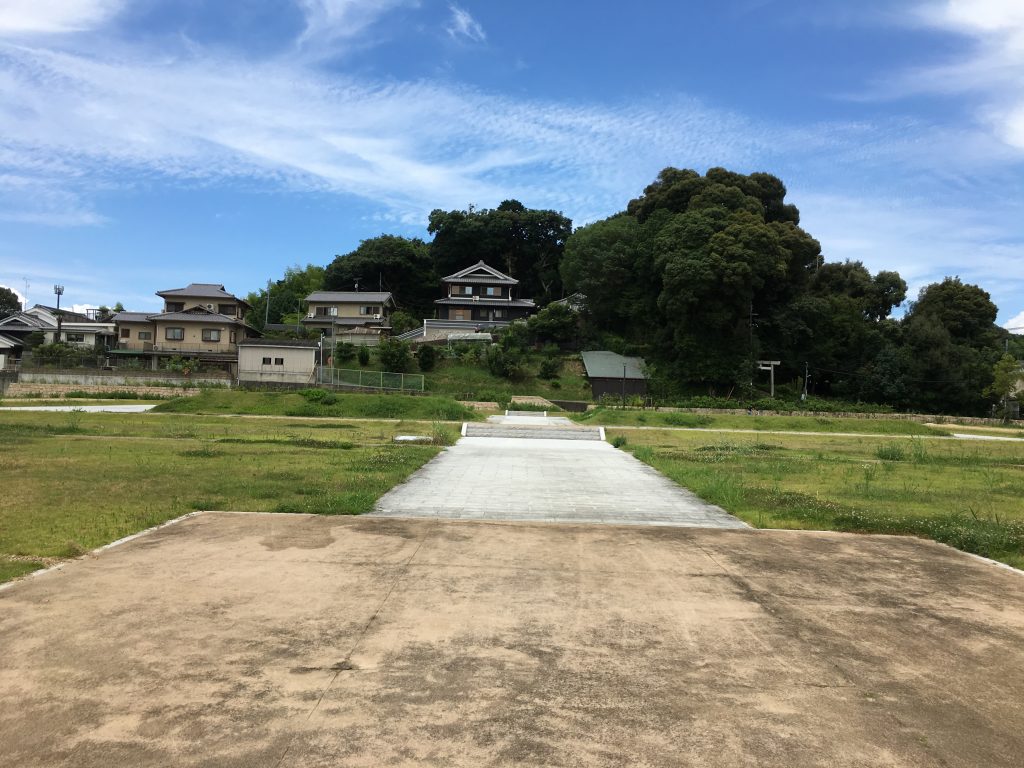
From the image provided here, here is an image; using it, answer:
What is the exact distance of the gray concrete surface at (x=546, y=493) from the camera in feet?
27.0

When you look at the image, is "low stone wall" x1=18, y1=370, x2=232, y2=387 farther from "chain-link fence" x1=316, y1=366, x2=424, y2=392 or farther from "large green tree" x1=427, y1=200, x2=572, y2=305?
"large green tree" x1=427, y1=200, x2=572, y2=305

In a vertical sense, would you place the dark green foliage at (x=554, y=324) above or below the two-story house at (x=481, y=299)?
below

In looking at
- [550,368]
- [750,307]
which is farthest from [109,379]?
[750,307]

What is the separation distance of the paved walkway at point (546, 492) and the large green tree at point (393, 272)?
4641cm

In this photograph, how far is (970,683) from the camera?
11.5ft

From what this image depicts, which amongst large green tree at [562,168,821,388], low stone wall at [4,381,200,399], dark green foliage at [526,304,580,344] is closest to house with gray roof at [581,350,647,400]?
large green tree at [562,168,821,388]

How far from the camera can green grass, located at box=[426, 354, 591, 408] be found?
40.2 meters

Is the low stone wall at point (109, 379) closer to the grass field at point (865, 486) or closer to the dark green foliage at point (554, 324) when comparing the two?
the dark green foliage at point (554, 324)

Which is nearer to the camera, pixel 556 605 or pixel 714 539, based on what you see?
pixel 556 605

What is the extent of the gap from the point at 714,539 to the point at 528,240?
59712mm

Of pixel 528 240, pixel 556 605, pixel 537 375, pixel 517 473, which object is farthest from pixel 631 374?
pixel 556 605

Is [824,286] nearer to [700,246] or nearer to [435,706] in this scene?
[700,246]

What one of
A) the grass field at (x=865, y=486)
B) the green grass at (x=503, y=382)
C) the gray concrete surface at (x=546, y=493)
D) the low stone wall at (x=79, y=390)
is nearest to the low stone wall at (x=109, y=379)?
the low stone wall at (x=79, y=390)

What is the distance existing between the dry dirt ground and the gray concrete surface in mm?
2168
